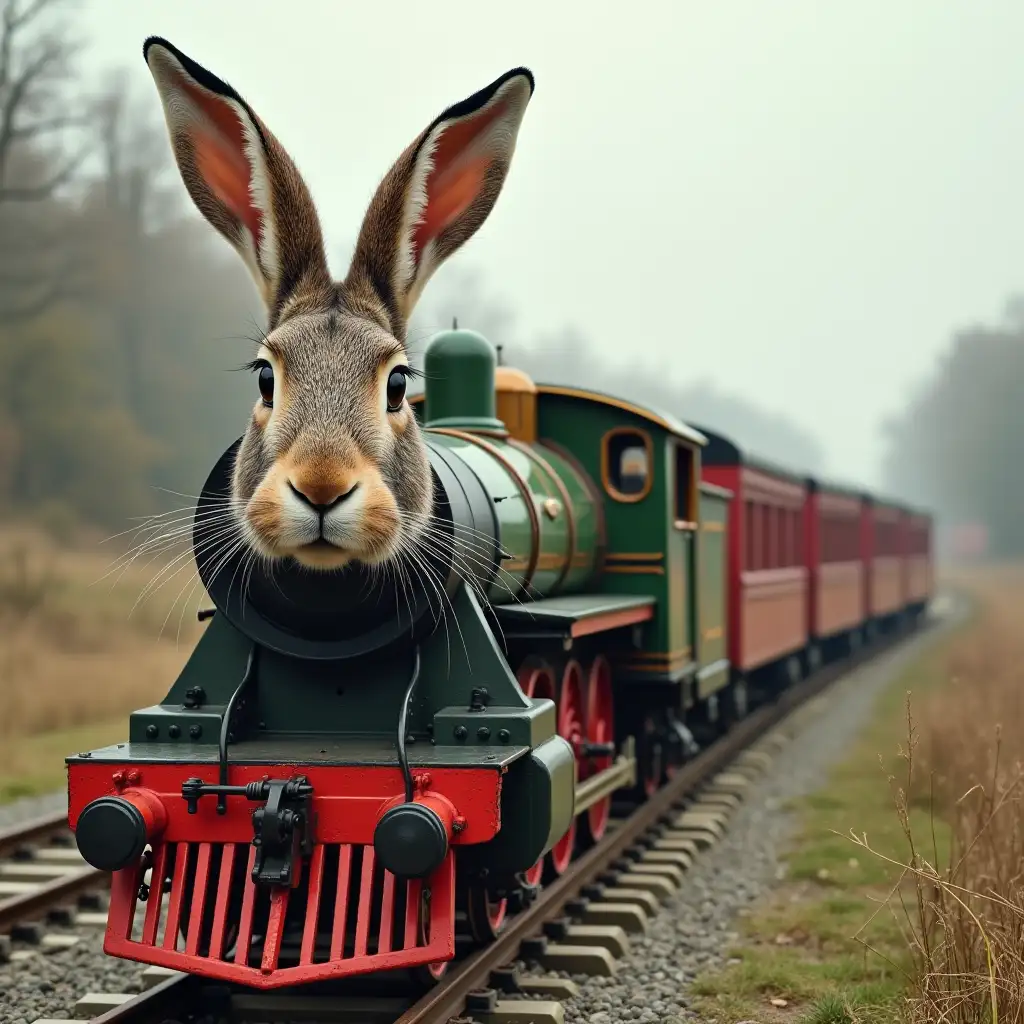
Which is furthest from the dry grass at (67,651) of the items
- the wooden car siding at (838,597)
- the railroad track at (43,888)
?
the wooden car siding at (838,597)

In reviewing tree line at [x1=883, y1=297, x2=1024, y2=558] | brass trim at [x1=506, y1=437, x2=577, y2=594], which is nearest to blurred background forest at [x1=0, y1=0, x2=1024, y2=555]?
brass trim at [x1=506, y1=437, x2=577, y2=594]

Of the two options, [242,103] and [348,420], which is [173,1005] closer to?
[348,420]

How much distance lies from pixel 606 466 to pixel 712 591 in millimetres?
2066

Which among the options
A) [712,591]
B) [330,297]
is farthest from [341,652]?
[712,591]

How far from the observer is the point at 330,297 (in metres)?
4.84

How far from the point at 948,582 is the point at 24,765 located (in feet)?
178

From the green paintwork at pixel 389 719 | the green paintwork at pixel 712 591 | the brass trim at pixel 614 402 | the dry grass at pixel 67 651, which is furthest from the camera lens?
the dry grass at pixel 67 651

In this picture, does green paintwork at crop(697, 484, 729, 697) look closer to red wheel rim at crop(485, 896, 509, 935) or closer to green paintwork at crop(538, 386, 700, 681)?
green paintwork at crop(538, 386, 700, 681)

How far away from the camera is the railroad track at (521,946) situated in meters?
4.93

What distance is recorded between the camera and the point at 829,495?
17.2 metres

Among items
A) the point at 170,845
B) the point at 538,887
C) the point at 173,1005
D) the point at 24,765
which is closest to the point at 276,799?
the point at 170,845

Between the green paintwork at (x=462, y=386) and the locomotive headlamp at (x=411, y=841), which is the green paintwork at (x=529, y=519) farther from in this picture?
the locomotive headlamp at (x=411, y=841)

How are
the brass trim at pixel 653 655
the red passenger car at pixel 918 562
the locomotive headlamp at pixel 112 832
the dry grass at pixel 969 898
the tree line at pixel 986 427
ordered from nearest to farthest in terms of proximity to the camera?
the dry grass at pixel 969 898 < the locomotive headlamp at pixel 112 832 < the brass trim at pixel 653 655 < the red passenger car at pixel 918 562 < the tree line at pixel 986 427

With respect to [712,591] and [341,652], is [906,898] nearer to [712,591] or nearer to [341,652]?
[712,591]
